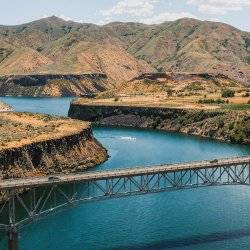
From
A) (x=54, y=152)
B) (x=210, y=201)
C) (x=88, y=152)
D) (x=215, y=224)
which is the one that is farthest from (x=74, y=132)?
(x=215, y=224)

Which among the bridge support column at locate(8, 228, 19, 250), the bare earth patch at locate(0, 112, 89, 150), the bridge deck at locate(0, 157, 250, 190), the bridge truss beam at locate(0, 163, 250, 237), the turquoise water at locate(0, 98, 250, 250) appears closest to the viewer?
the bridge support column at locate(8, 228, 19, 250)

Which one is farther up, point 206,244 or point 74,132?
point 74,132

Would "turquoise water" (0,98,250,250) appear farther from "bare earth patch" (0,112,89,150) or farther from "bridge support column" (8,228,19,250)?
"bare earth patch" (0,112,89,150)

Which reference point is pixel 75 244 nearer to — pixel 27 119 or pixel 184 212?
pixel 184 212

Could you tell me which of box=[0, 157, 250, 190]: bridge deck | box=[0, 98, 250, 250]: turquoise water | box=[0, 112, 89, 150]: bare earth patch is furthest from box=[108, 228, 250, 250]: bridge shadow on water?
box=[0, 112, 89, 150]: bare earth patch

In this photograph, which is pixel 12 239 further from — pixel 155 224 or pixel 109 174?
pixel 155 224

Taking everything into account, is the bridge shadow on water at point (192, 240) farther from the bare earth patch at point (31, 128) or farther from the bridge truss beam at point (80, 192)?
the bare earth patch at point (31, 128)
